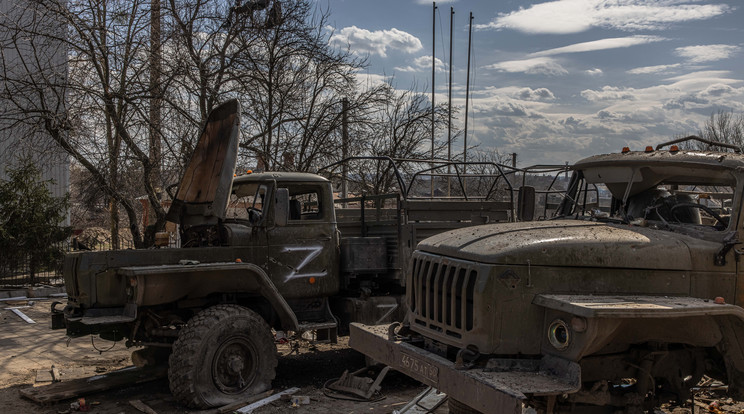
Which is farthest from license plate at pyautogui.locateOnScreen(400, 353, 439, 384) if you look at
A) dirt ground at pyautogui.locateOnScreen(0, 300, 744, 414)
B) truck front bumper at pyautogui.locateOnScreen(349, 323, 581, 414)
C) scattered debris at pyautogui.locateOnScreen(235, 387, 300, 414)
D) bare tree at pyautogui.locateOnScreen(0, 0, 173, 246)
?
bare tree at pyautogui.locateOnScreen(0, 0, 173, 246)

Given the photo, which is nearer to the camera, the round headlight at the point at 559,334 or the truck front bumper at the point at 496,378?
the truck front bumper at the point at 496,378

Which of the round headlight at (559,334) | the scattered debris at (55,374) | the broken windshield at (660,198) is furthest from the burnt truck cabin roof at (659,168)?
the scattered debris at (55,374)

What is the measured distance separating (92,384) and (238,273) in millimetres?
2016

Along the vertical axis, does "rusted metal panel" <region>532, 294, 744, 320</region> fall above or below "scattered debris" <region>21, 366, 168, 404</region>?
above

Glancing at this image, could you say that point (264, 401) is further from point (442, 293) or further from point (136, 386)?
point (442, 293)

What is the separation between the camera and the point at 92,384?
6695 mm

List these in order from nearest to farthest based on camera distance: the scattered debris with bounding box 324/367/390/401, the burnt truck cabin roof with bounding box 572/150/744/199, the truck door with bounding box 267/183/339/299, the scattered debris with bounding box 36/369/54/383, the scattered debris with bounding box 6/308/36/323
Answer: the burnt truck cabin roof with bounding box 572/150/744/199 < the scattered debris with bounding box 324/367/390/401 < the scattered debris with bounding box 36/369/54/383 < the truck door with bounding box 267/183/339/299 < the scattered debris with bounding box 6/308/36/323

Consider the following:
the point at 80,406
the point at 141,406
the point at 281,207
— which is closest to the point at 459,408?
the point at 281,207

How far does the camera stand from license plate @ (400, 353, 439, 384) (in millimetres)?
4344

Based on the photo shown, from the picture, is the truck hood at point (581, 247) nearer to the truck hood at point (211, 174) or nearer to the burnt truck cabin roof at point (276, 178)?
the burnt truck cabin roof at point (276, 178)

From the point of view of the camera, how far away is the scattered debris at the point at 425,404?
18.7 ft

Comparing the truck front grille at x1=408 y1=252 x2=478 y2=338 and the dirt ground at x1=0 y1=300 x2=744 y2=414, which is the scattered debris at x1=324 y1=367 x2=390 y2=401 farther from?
the truck front grille at x1=408 y1=252 x2=478 y2=338

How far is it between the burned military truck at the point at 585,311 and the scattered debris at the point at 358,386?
174 centimetres

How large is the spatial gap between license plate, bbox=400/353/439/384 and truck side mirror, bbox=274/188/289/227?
9.33ft
